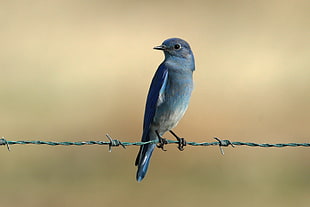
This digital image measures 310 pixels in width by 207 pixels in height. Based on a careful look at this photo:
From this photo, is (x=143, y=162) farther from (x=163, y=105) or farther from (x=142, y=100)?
(x=142, y=100)

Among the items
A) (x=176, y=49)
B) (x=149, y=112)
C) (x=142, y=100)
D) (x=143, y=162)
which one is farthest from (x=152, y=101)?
(x=142, y=100)

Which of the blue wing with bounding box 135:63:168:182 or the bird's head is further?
the bird's head

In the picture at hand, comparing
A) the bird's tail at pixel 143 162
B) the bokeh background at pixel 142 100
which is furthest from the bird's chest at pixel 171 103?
the bokeh background at pixel 142 100

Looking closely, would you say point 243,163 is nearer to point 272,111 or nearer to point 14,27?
point 272,111

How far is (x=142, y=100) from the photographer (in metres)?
14.4

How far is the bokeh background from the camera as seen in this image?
11.2 m

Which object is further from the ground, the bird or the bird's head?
the bird's head

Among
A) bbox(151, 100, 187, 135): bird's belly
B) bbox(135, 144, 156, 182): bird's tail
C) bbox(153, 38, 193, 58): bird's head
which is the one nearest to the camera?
bbox(135, 144, 156, 182): bird's tail

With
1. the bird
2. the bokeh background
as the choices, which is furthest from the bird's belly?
the bokeh background

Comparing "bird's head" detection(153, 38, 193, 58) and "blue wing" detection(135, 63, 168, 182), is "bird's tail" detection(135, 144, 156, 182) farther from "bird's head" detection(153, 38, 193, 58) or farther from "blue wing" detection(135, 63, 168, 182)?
"bird's head" detection(153, 38, 193, 58)

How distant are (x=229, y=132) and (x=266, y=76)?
8.44ft

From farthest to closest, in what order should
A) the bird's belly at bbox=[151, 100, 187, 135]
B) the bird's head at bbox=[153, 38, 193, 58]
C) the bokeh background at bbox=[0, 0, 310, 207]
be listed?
the bokeh background at bbox=[0, 0, 310, 207] < the bird's head at bbox=[153, 38, 193, 58] < the bird's belly at bbox=[151, 100, 187, 135]

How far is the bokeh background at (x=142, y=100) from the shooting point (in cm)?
1120

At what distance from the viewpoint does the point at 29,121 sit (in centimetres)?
1348
